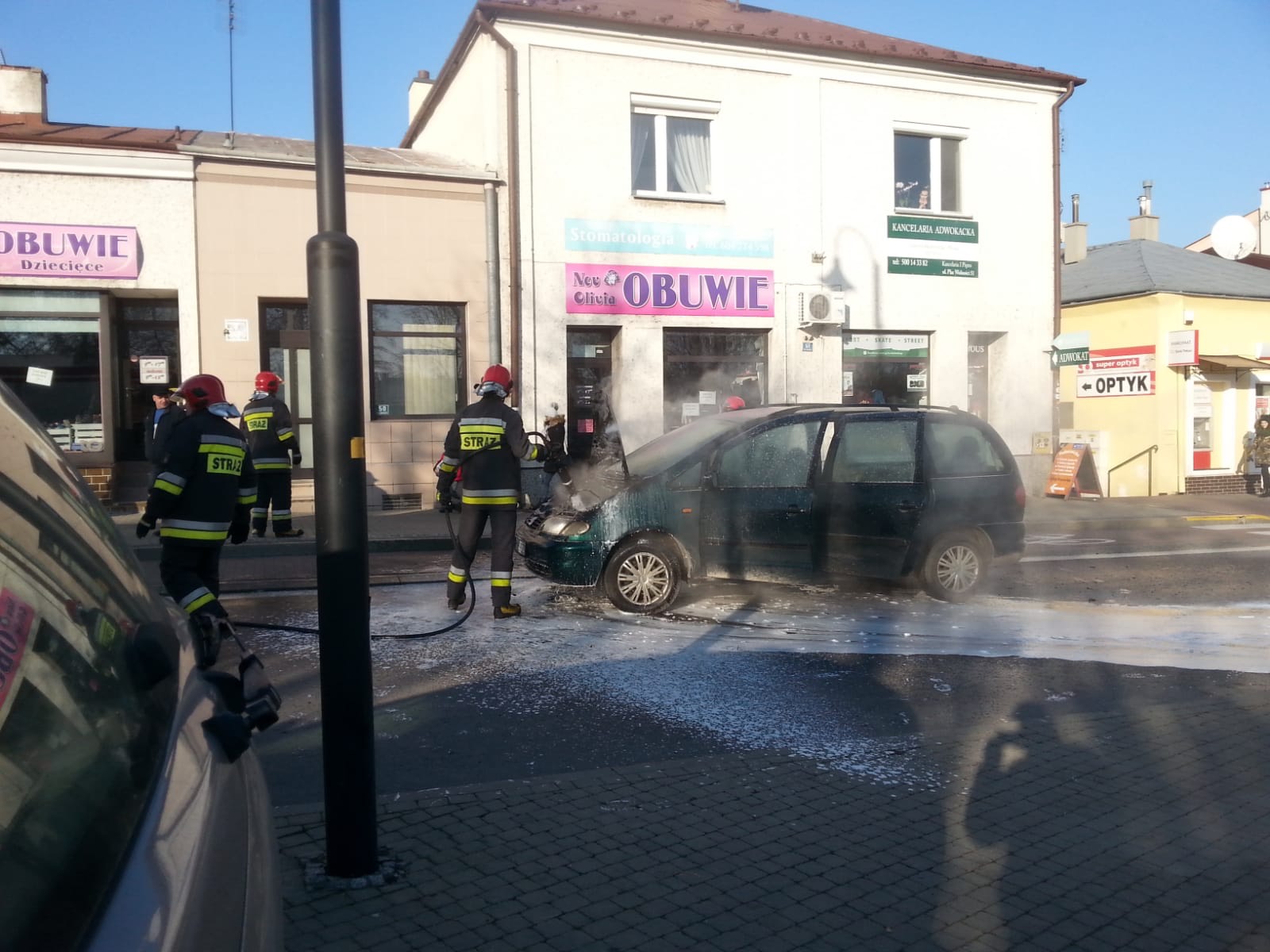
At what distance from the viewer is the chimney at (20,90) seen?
15484 millimetres

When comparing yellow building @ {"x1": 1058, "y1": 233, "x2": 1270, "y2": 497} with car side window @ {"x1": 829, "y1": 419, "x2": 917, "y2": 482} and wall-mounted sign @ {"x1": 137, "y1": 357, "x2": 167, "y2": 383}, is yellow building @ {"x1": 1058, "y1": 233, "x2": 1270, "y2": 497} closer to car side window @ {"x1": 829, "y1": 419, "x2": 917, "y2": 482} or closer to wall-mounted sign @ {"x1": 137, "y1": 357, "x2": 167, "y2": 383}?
car side window @ {"x1": 829, "y1": 419, "x2": 917, "y2": 482}

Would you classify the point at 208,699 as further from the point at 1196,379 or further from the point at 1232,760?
the point at 1196,379

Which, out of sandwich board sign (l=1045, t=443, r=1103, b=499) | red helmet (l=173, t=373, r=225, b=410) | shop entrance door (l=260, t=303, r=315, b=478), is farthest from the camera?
sandwich board sign (l=1045, t=443, r=1103, b=499)

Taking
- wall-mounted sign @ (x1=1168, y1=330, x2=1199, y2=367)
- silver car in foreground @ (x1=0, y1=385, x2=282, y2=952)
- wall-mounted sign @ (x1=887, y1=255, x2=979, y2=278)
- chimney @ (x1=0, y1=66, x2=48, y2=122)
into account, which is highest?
chimney @ (x1=0, y1=66, x2=48, y2=122)

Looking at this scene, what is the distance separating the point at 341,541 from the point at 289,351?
41.3ft

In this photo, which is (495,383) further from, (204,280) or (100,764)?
(204,280)

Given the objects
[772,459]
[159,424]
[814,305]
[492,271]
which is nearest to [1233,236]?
[814,305]

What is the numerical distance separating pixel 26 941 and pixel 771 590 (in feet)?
28.6

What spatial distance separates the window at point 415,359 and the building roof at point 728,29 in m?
4.44

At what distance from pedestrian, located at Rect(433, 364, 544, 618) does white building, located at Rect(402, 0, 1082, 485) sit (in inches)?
304

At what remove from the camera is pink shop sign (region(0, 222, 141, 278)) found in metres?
13.7

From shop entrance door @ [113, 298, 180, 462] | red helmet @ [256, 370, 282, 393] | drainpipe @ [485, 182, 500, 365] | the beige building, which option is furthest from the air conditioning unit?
shop entrance door @ [113, 298, 180, 462]

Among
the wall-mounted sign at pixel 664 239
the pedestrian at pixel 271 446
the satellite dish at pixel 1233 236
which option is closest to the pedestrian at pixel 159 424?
the pedestrian at pixel 271 446

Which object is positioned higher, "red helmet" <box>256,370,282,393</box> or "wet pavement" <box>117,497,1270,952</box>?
"red helmet" <box>256,370,282,393</box>
